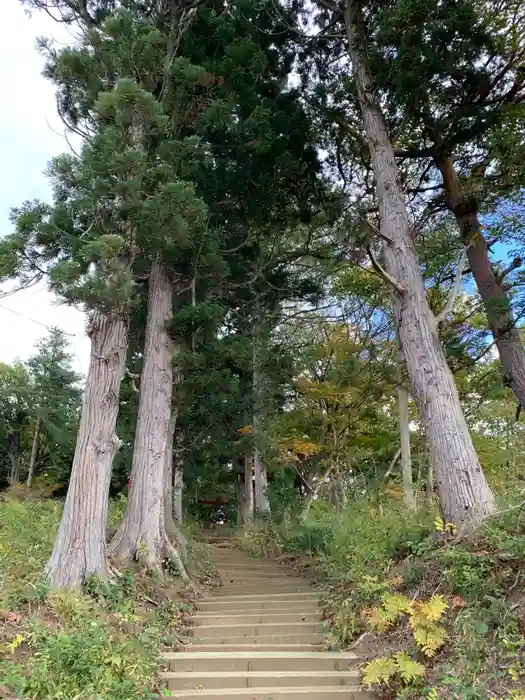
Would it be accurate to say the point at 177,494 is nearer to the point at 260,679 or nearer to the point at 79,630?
the point at 79,630

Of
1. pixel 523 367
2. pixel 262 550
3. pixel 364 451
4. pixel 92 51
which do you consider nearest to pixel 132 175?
pixel 92 51

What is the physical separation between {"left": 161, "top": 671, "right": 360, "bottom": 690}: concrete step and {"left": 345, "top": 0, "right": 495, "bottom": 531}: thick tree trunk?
1605 millimetres

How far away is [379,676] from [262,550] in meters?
8.43

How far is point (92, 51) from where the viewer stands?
6961 mm

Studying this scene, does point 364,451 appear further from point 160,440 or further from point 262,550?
point 160,440

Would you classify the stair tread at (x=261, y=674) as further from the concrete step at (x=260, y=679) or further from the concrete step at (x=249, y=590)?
the concrete step at (x=249, y=590)

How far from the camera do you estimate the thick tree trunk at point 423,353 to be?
14.4 feet

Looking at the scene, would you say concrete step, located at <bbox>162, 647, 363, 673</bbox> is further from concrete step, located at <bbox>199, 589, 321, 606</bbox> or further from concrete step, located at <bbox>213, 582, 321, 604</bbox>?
concrete step, located at <bbox>213, 582, 321, 604</bbox>

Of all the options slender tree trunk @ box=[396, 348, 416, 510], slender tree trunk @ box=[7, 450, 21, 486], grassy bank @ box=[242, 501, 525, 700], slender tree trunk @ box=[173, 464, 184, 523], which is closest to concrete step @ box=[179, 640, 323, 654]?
grassy bank @ box=[242, 501, 525, 700]

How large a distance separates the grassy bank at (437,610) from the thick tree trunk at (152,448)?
2.32m

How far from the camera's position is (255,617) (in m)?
5.30

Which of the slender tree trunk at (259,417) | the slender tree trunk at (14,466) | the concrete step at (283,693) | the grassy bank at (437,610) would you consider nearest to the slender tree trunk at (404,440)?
the grassy bank at (437,610)

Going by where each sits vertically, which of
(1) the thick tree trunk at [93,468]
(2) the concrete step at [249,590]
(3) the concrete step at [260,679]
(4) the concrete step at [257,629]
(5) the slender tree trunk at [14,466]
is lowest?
(3) the concrete step at [260,679]

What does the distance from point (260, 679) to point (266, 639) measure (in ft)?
3.18
